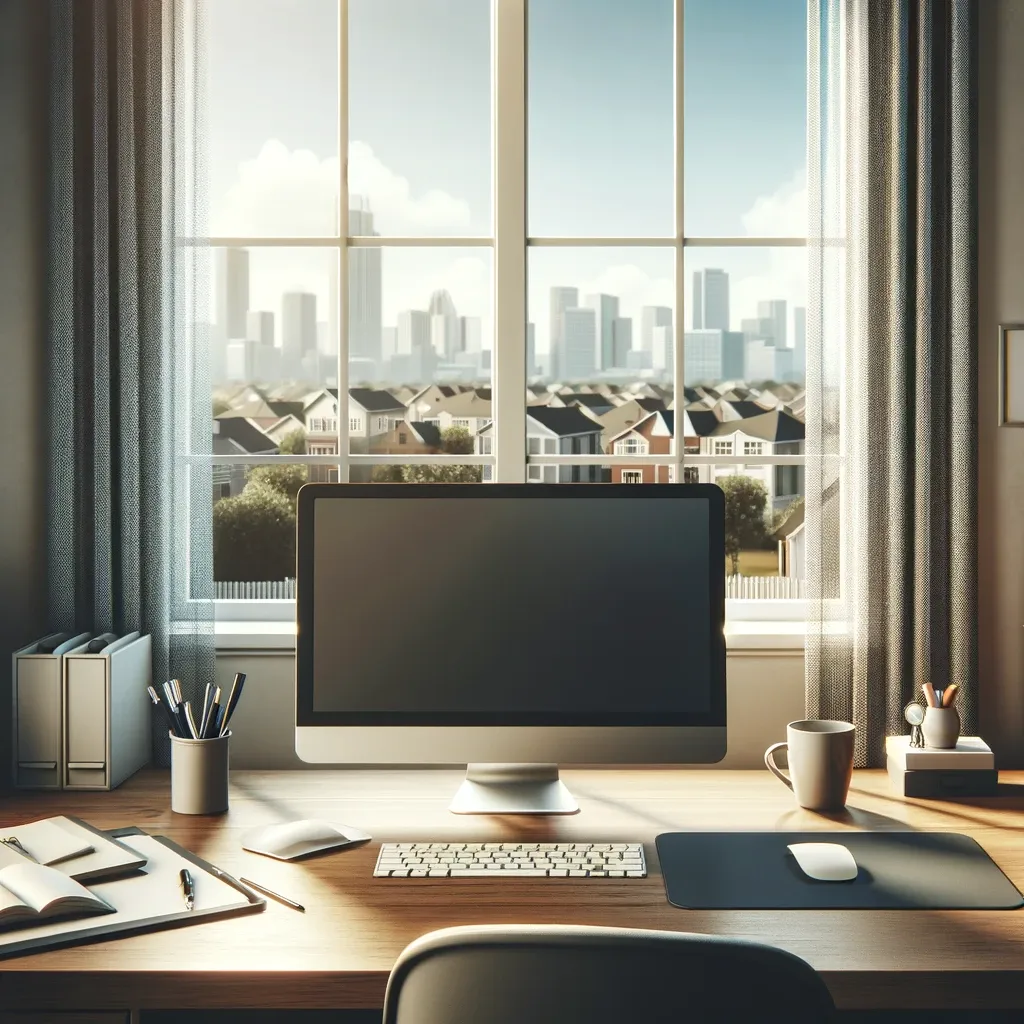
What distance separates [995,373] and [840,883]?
1100 millimetres

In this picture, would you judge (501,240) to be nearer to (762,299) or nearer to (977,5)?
(762,299)

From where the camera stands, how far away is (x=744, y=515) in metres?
2.12

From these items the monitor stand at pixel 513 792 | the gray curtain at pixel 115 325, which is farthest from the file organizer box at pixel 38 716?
the monitor stand at pixel 513 792

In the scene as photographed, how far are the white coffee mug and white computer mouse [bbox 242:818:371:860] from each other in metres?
0.69

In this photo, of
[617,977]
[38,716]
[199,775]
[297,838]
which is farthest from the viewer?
[38,716]

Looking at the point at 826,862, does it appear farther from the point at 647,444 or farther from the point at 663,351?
the point at 663,351

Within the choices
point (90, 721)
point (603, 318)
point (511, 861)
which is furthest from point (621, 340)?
point (90, 721)

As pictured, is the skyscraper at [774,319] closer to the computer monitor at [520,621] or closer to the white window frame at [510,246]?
the white window frame at [510,246]

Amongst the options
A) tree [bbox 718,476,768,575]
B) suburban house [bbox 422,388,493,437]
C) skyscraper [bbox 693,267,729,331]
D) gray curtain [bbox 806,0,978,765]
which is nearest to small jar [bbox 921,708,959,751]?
gray curtain [bbox 806,0,978,765]

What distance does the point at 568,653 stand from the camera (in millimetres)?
1570

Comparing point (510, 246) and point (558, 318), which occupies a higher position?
point (510, 246)

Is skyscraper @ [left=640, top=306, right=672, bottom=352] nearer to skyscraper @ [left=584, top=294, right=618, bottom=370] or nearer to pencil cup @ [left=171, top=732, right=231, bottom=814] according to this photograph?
skyscraper @ [left=584, top=294, right=618, bottom=370]

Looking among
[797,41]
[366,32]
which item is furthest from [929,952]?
[366,32]

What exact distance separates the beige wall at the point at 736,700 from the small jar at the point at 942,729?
305 millimetres
